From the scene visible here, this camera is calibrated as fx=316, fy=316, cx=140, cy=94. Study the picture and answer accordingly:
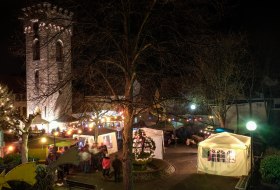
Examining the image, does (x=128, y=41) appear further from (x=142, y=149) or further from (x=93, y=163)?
(x=93, y=163)

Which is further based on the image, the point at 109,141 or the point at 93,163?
the point at 109,141

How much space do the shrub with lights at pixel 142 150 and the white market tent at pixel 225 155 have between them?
8.99ft

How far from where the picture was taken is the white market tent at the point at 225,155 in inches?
621

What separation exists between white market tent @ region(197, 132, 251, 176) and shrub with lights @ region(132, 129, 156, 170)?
2.74 metres

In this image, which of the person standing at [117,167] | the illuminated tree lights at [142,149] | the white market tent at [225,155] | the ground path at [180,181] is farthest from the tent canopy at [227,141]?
the person standing at [117,167]

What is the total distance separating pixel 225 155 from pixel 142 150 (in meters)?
4.33

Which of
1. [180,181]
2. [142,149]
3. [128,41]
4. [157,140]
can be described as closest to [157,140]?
[157,140]

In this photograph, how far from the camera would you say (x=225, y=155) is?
16.2 meters

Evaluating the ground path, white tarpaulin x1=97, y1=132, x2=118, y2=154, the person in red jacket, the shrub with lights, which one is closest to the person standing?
the ground path

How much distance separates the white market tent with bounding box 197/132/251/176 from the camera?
15.8 meters

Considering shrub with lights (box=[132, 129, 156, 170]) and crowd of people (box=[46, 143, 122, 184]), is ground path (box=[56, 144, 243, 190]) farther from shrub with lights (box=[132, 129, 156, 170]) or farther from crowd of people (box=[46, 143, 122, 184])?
shrub with lights (box=[132, 129, 156, 170])

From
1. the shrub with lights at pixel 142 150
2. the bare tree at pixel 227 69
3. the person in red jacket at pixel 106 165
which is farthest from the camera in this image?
the bare tree at pixel 227 69

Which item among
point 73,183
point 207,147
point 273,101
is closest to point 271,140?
point 273,101

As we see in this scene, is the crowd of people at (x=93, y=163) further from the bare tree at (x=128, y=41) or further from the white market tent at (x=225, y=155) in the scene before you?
the white market tent at (x=225, y=155)
